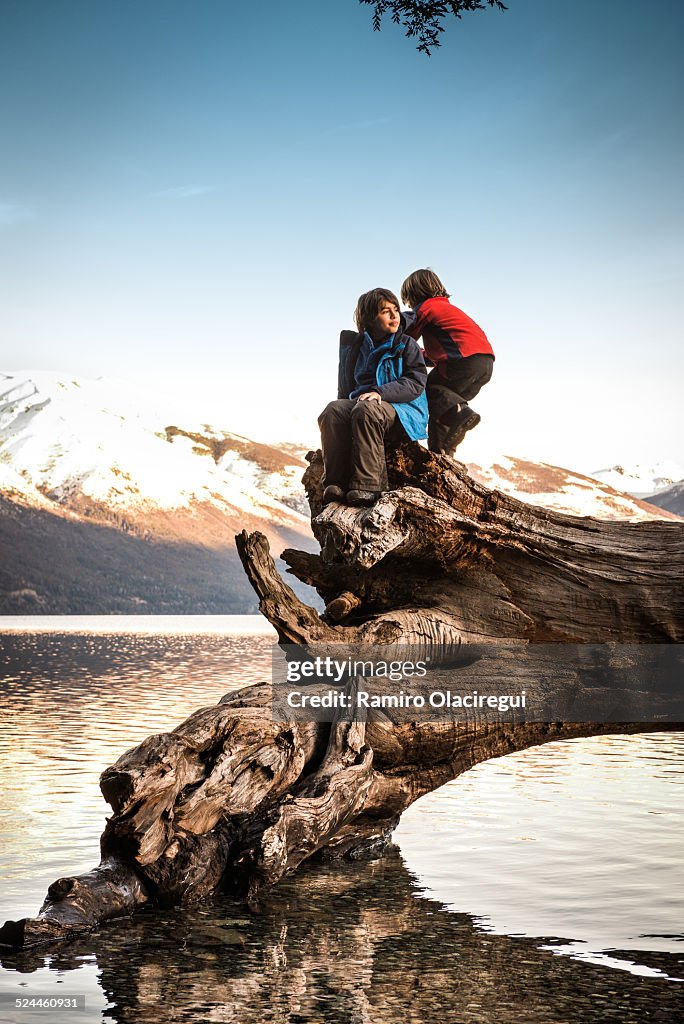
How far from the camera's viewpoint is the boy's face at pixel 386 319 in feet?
30.2

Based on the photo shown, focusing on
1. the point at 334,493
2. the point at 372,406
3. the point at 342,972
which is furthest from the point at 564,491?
the point at 342,972

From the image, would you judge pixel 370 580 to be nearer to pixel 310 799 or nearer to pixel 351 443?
pixel 351 443

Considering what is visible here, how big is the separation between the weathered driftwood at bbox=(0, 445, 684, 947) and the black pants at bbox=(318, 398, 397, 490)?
1.00 ft

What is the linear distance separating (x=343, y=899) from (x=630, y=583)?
12.6 feet

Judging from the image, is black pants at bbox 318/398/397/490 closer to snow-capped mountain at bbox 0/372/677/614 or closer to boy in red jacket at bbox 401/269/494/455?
boy in red jacket at bbox 401/269/494/455

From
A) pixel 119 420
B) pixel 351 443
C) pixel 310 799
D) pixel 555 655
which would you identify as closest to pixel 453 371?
pixel 351 443

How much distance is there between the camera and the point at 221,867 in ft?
24.4

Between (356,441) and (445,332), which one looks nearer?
(356,441)

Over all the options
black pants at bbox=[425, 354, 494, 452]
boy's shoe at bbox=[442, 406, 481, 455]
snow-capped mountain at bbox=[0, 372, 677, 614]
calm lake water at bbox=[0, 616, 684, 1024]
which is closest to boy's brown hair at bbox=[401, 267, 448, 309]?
black pants at bbox=[425, 354, 494, 452]

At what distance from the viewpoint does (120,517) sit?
15325 centimetres

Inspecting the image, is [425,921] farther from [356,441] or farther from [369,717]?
[356,441]

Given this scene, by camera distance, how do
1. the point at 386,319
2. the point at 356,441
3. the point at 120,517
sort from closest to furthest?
1. the point at 356,441
2. the point at 386,319
3. the point at 120,517

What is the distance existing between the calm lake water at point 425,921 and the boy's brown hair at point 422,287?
5295 mm

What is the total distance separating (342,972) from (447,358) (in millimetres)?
5602
